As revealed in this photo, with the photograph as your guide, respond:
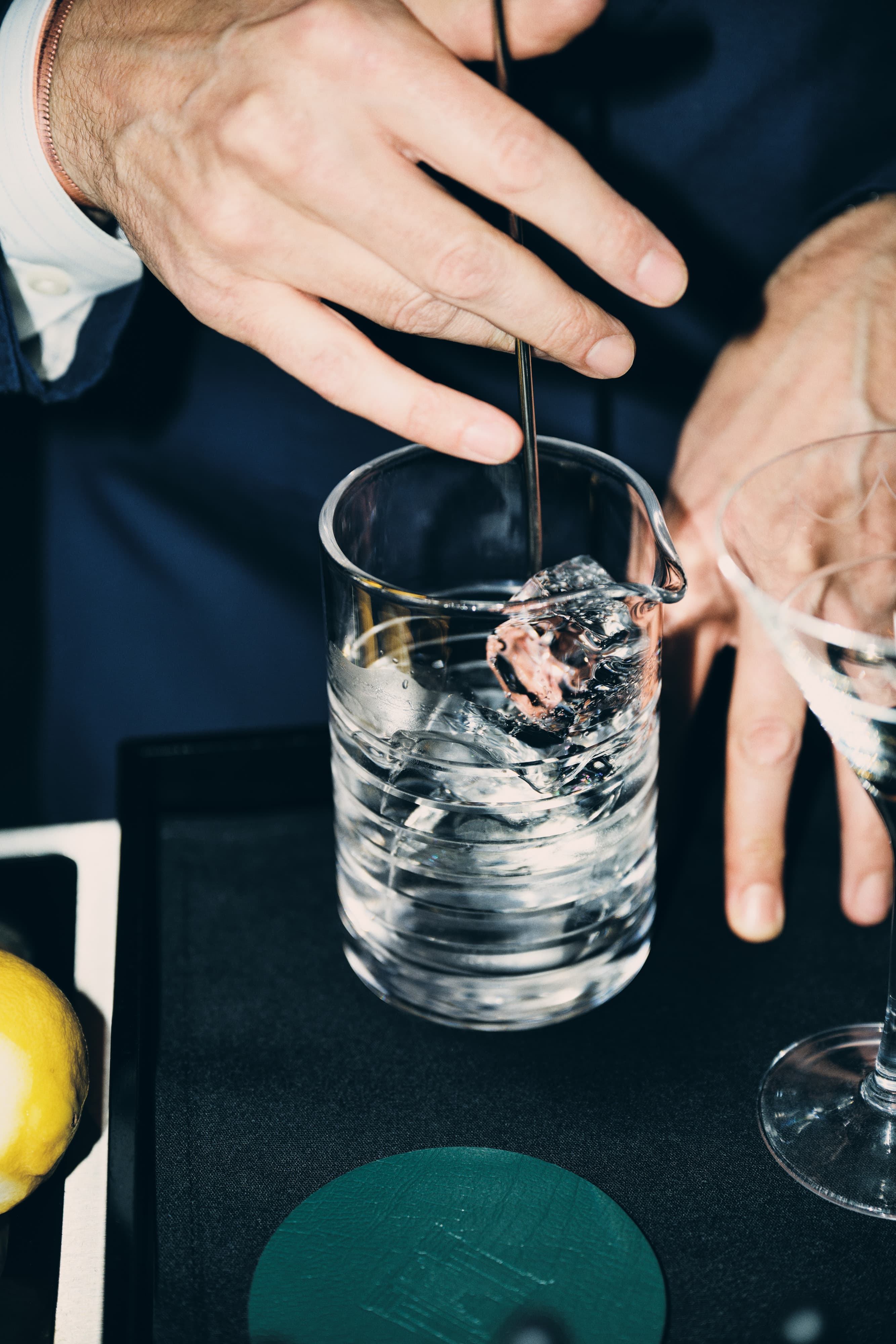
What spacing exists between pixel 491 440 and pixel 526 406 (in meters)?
0.03

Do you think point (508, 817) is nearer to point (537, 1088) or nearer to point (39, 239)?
point (537, 1088)

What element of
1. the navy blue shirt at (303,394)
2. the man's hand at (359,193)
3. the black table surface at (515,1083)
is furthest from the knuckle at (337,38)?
the black table surface at (515,1083)

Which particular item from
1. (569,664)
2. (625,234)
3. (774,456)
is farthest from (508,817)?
(774,456)

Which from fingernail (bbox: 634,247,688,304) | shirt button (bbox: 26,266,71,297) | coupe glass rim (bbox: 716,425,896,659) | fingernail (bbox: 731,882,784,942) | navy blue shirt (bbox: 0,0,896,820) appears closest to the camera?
coupe glass rim (bbox: 716,425,896,659)

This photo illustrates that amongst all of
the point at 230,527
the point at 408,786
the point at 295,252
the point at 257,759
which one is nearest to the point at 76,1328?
the point at 408,786

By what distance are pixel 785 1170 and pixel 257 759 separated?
454 millimetres

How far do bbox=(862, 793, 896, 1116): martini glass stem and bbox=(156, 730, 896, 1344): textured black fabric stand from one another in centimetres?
4

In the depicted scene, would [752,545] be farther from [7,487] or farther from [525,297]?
[7,487]

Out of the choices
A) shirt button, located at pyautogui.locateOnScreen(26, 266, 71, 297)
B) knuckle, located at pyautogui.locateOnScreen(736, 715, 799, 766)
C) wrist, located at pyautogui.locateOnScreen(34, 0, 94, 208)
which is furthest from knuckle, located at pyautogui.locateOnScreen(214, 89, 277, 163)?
knuckle, located at pyautogui.locateOnScreen(736, 715, 799, 766)

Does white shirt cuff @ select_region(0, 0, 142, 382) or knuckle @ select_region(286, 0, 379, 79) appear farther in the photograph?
white shirt cuff @ select_region(0, 0, 142, 382)

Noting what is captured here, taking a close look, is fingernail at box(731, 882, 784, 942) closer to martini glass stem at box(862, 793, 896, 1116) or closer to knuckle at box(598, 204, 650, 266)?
martini glass stem at box(862, 793, 896, 1116)

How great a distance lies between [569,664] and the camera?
636 millimetres

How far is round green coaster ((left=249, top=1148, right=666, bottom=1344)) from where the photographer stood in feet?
1.79

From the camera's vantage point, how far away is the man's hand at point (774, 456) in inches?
30.4
